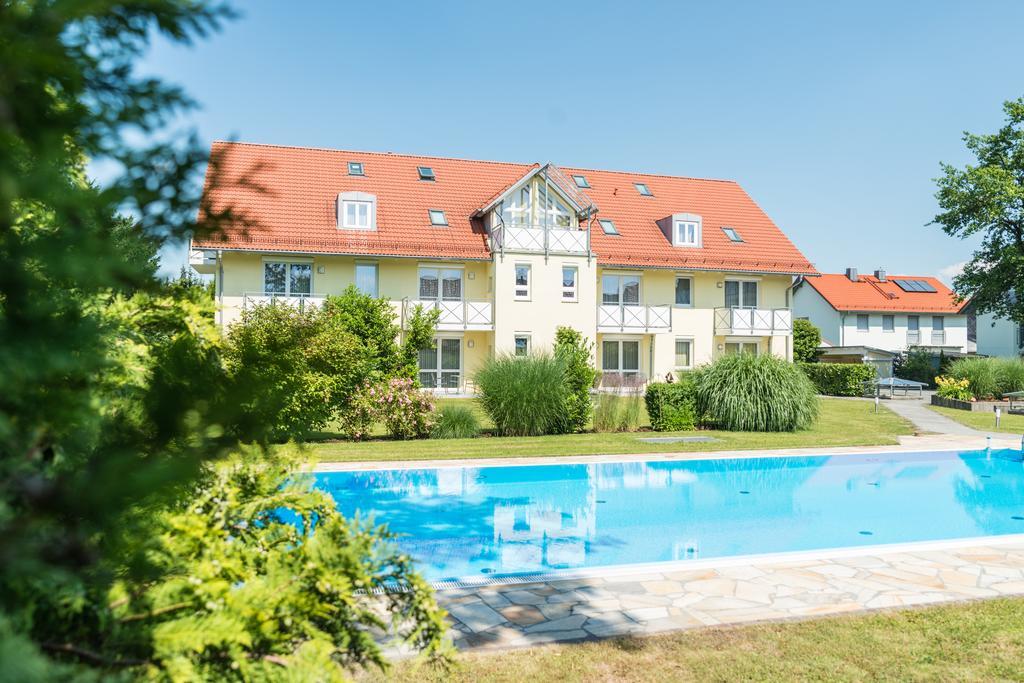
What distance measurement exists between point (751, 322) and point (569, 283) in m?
8.61

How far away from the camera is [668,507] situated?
34.8ft

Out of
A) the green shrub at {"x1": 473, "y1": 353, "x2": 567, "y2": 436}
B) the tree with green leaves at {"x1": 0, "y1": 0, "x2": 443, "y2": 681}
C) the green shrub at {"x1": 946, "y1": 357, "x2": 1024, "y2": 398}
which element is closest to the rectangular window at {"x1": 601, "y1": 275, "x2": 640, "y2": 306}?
the green shrub at {"x1": 946, "y1": 357, "x2": 1024, "y2": 398}

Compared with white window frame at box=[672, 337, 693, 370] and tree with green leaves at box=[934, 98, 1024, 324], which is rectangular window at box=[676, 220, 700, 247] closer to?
white window frame at box=[672, 337, 693, 370]

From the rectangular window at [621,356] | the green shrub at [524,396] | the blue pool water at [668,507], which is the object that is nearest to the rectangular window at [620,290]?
the rectangular window at [621,356]

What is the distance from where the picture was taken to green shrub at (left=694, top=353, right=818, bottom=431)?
57.0 ft

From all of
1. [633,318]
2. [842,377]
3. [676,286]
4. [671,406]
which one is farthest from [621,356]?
[671,406]

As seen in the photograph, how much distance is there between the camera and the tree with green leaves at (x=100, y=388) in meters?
0.96

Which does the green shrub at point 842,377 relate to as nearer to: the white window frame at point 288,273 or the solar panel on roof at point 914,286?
the white window frame at point 288,273

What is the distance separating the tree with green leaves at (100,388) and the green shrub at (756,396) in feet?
54.3

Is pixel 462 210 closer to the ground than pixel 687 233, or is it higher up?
higher up

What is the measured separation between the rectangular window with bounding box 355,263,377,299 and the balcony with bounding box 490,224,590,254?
4717 mm

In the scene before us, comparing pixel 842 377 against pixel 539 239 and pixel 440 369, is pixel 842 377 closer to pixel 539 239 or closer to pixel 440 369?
pixel 539 239

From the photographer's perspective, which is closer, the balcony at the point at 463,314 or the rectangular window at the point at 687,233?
the balcony at the point at 463,314

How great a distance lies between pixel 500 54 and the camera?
1600 cm
